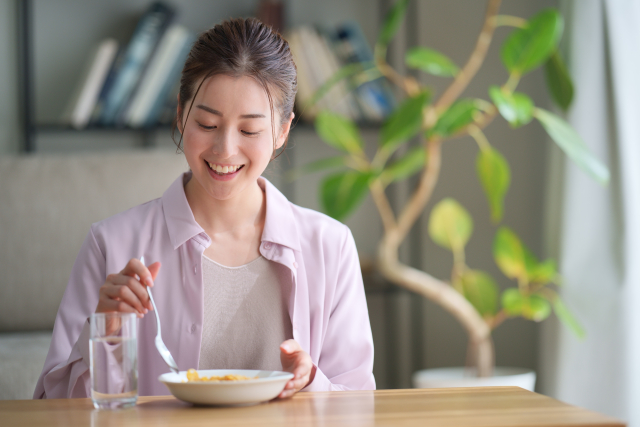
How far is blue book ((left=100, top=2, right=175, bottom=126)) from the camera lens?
2.62 meters

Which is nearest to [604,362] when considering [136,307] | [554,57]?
[554,57]

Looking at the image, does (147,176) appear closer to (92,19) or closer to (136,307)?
(92,19)

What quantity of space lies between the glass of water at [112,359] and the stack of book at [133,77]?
1933 millimetres

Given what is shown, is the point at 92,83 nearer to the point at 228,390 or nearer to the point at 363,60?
the point at 363,60

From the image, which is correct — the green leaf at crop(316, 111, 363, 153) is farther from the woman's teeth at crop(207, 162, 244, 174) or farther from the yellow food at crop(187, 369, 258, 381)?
the yellow food at crop(187, 369, 258, 381)

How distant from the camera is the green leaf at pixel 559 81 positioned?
2246 millimetres

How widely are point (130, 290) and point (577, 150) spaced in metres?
1.49

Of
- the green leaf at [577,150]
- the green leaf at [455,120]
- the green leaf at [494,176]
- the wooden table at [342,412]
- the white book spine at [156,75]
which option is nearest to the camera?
the wooden table at [342,412]

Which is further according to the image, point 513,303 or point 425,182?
point 425,182

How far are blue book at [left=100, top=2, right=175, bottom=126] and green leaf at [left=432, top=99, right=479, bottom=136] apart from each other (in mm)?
1212

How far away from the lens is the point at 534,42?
2.14 meters

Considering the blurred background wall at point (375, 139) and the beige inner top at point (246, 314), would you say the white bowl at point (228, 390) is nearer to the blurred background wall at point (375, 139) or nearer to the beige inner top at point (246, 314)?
the beige inner top at point (246, 314)

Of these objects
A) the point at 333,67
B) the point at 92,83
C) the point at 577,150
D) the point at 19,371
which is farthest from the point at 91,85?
the point at 577,150

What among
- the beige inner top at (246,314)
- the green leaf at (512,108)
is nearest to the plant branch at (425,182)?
the green leaf at (512,108)
